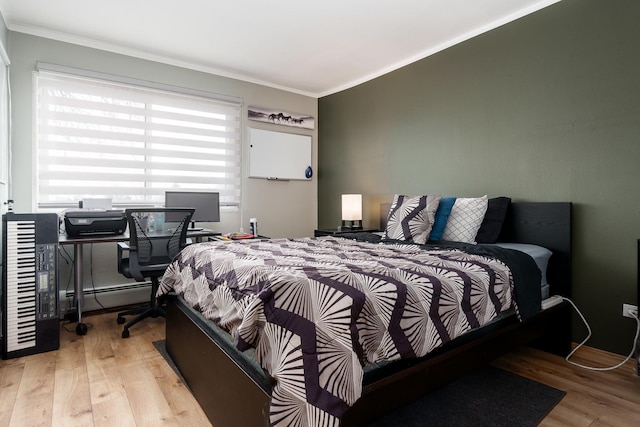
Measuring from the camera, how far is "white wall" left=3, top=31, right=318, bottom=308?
3.03 meters

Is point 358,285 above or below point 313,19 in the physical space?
below

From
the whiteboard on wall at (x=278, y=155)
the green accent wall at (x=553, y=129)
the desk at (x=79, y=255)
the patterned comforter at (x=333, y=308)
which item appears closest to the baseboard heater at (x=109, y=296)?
the desk at (x=79, y=255)

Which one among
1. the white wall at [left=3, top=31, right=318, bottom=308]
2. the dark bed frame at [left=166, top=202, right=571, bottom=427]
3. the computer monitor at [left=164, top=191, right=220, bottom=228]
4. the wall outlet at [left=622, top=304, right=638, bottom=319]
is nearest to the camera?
the dark bed frame at [left=166, top=202, right=571, bottom=427]

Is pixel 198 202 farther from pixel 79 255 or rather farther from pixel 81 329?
pixel 81 329

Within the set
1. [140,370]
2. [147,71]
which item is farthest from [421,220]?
[147,71]

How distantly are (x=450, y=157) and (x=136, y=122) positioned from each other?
10.3 ft

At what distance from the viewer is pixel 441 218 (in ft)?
9.25

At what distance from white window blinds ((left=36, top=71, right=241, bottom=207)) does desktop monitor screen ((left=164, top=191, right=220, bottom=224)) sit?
27cm

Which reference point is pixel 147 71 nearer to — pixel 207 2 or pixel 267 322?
pixel 207 2

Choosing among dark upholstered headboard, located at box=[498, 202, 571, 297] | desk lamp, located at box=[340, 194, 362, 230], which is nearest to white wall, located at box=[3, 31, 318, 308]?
desk lamp, located at box=[340, 194, 362, 230]

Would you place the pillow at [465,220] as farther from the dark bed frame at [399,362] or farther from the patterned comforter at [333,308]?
the patterned comforter at [333,308]

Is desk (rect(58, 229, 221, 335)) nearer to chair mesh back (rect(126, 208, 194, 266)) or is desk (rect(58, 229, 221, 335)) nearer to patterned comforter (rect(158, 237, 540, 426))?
chair mesh back (rect(126, 208, 194, 266))

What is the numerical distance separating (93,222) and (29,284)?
24.7 inches

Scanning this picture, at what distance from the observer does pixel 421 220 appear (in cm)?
269
